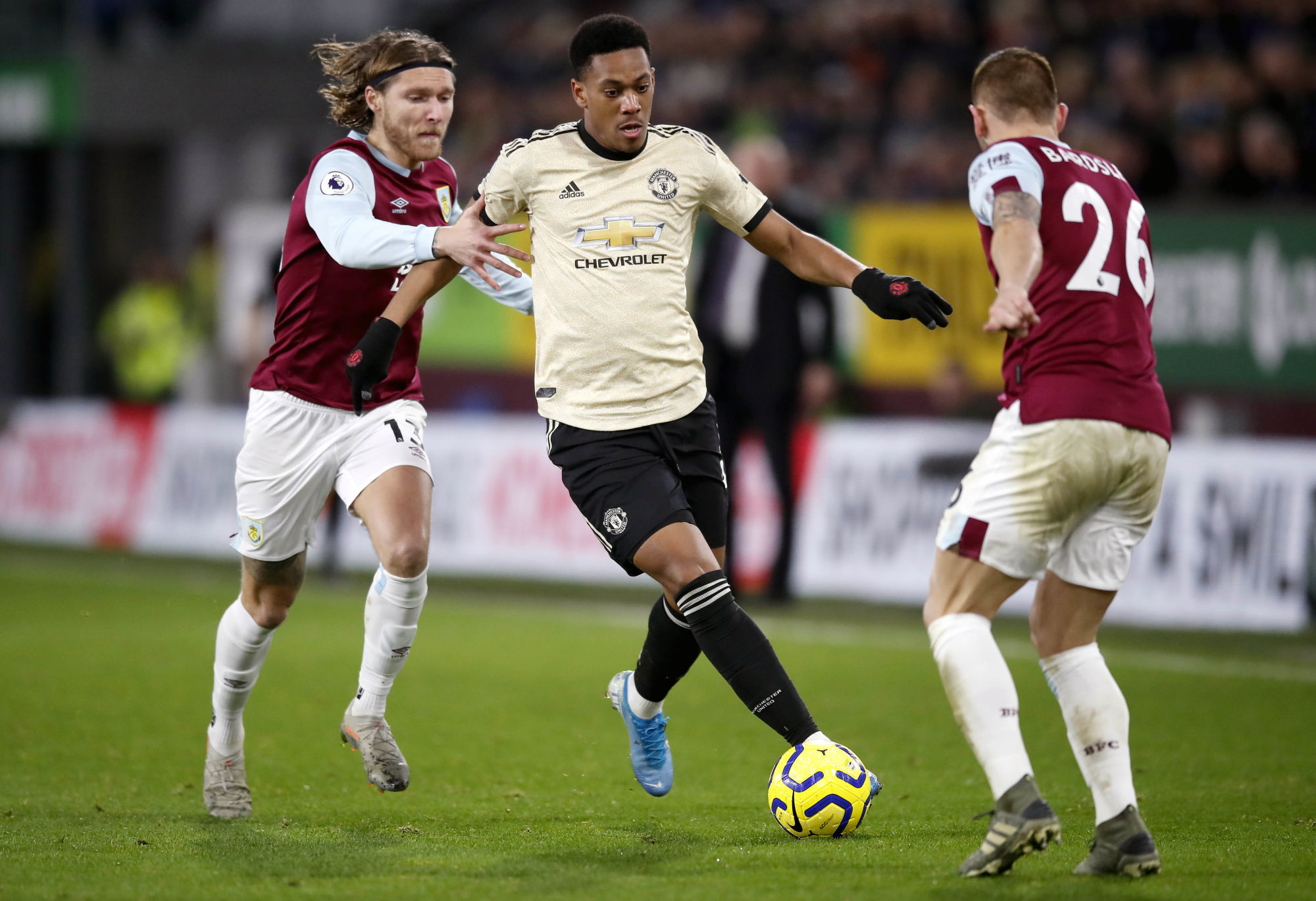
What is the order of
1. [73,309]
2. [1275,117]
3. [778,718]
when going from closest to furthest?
[778,718], [1275,117], [73,309]

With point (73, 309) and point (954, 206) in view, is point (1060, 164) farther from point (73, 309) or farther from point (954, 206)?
point (73, 309)

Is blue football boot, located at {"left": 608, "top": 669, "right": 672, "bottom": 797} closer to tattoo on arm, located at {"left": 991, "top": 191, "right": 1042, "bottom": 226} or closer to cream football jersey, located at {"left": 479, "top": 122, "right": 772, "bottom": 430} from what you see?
cream football jersey, located at {"left": 479, "top": 122, "right": 772, "bottom": 430}

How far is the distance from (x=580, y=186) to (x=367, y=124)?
1019 millimetres

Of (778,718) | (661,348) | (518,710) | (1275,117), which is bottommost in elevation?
(518,710)

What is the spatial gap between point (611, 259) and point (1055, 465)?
159 centimetres

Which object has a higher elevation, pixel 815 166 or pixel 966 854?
pixel 815 166

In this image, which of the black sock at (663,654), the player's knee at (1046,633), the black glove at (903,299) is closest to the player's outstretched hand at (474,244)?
the black glove at (903,299)

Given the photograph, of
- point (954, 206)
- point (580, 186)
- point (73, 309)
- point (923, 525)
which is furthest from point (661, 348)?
point (73, 309)

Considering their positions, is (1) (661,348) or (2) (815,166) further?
(2) (815,166)

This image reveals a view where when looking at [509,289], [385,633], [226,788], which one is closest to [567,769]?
[385,633]

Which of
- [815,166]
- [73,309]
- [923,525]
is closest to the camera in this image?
[923,525]

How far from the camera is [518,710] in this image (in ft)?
26.3

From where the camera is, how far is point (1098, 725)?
183 inches

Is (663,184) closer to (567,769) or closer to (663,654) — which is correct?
(663,654)
